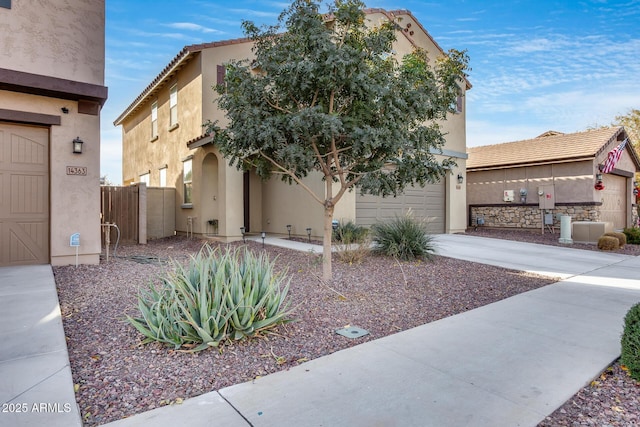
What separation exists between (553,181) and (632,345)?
52.6ft

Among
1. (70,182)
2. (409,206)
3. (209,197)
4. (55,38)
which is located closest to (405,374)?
(70,182)

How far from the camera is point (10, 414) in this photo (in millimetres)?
2590

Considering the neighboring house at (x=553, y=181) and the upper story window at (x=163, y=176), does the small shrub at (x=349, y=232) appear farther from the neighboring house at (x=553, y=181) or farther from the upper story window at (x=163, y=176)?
the neighboring house at (x=553, y=181)

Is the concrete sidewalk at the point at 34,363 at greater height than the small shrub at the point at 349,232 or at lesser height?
lesser

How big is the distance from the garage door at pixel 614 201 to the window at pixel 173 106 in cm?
1797

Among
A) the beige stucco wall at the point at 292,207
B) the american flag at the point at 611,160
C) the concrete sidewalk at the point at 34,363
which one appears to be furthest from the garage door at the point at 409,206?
the concrete sidewalk at the point at 34,363

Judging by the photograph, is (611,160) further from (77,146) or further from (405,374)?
(77,146)

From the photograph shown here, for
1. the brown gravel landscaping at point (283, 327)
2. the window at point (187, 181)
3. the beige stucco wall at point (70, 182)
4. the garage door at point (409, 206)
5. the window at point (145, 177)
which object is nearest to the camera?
the brown gravel landscaping at point (283, 327)

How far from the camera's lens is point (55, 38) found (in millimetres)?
7254

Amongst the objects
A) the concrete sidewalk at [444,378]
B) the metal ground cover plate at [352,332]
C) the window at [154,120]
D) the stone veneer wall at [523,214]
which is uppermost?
the window at [154,120]

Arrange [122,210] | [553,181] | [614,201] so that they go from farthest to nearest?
[614,201]
[553,181]
[122,210]

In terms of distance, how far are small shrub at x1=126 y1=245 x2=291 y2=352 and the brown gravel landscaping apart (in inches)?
5.3

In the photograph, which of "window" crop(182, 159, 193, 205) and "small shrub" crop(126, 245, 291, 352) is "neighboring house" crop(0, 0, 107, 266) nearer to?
"small shrub" crop(126, 245, 291, 352)

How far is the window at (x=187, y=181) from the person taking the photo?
45.0 ft
